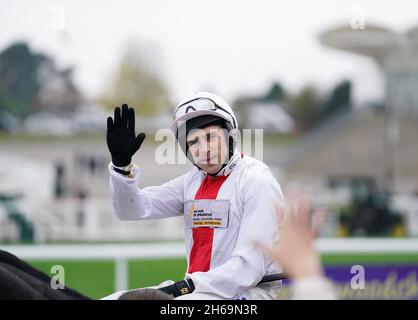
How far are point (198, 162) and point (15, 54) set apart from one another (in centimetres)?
2392

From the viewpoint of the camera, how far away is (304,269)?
175 centimetres

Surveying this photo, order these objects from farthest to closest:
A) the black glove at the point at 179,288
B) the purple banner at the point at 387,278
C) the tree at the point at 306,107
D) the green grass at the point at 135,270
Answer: the tree at the point at 306,107 < the green grass at the point at 135,270 < the purple banner at the point at 387,278 < the black glove at the point at 179,288

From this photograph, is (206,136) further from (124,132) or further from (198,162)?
(124,132)

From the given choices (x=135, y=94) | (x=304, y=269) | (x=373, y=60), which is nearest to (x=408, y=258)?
(x=304, y=269)

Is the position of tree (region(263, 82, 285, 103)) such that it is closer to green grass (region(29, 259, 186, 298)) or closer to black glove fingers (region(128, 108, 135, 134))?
green grass (region(29, 259, 186, 298))

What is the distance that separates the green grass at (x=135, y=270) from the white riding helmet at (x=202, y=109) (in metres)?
5.40

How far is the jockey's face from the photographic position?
2.99 metres

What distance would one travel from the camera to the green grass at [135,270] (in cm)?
911

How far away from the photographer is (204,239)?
3047 millimetres

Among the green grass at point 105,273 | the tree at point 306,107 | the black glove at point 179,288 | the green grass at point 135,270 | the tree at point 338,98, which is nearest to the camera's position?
the black glove at point 179,288

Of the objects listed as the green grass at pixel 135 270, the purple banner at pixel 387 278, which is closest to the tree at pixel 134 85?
the green grass at pixel 135 270

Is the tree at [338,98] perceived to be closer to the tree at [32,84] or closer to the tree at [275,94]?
the tree at [275,94]

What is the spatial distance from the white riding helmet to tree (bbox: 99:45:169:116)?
2246 cm

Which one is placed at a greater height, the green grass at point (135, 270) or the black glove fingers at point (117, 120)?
the black glove fingers at point (117, 120)
